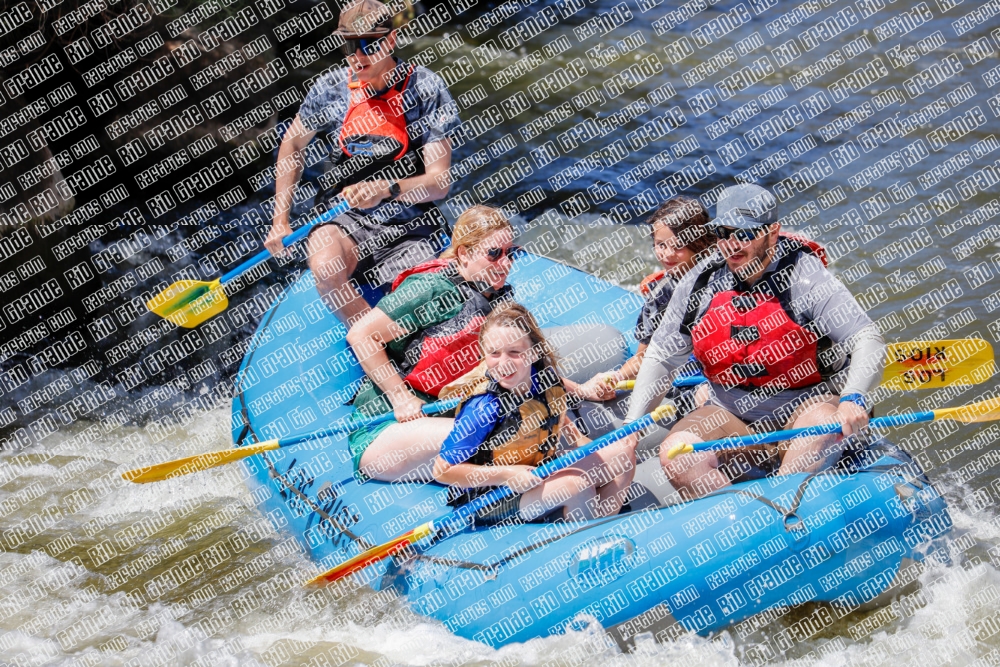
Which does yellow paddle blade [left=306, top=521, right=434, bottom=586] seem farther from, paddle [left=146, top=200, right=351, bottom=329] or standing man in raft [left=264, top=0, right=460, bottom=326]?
paddle [left=146, top=200, right=351, bottom=329]

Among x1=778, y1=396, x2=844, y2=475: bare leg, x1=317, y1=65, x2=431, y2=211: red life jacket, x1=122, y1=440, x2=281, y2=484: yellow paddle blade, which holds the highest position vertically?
x1=317, y1=65, x2=431, y2=211: red life jacket

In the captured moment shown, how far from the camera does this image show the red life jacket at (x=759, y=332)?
322 centimetres

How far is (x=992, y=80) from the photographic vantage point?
7.76 m

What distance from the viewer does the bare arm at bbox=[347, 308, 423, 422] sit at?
3559mm

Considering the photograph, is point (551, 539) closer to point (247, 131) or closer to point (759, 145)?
point (759, 145)

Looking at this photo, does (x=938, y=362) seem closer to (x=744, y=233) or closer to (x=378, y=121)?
(x=744, y=233)

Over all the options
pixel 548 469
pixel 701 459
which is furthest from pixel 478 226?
pixel 701 459

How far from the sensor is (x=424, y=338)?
11.8 feet

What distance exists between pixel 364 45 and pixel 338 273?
898 millimetres

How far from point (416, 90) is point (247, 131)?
420 cm

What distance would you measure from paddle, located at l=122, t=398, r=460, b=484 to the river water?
52 cm

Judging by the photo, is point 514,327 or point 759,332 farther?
point 759,332

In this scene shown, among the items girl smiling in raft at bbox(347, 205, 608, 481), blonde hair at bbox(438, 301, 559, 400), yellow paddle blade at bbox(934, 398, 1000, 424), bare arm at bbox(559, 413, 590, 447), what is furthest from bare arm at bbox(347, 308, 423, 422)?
yellow paddle blade at bbox(934, 398, 1000, 424)

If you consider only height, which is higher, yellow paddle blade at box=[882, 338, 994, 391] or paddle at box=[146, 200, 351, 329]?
paddle at box=[146, 200, 351, 329]
